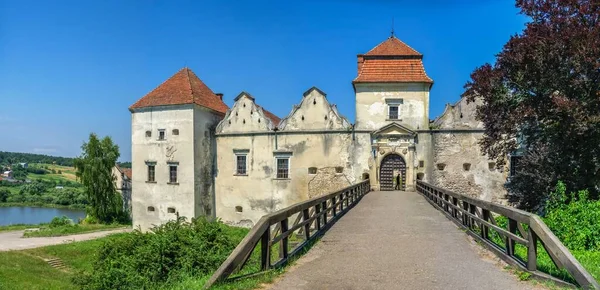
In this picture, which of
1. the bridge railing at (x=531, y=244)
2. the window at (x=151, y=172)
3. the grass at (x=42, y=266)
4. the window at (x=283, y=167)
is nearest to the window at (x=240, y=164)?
the window at (x=283, y=167)

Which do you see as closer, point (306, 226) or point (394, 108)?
point (306, 226)

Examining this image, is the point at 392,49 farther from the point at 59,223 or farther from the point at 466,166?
the point at 59,223

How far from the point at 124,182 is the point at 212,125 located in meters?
16.1

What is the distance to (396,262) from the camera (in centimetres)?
639

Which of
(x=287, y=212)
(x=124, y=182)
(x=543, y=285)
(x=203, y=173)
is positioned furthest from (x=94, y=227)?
(x=543, y=285)

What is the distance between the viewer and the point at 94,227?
1347 inches

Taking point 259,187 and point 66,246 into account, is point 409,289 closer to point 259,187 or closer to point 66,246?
point 259,187

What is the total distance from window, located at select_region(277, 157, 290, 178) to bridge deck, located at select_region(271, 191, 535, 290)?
1617 cm

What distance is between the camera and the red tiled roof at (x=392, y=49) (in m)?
25.6

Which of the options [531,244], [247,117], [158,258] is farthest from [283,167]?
[531,244]

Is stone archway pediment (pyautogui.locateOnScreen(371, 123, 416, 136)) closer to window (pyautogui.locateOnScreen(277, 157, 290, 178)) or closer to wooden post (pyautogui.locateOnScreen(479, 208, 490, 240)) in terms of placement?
window (pyautogui.locateOnScreen(277, 157, 290, 178))

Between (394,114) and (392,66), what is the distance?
9.74 ft

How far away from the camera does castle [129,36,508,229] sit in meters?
24.3

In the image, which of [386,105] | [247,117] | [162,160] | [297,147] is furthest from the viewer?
[162,160]
